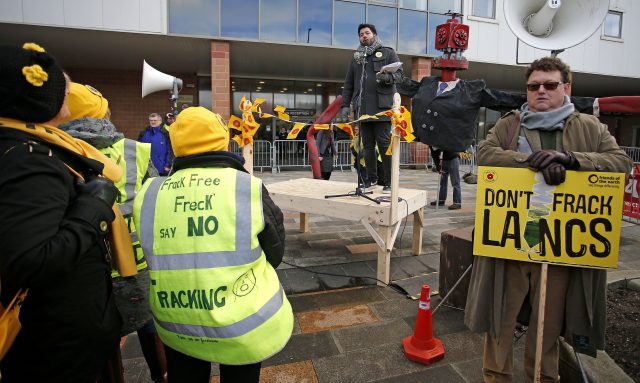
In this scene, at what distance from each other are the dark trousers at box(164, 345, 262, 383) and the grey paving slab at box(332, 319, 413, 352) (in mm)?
1238

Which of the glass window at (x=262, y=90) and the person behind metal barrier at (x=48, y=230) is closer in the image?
the person behind metal barrier at (x=48, y=230)

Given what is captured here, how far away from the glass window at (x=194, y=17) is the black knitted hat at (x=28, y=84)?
11190 mm

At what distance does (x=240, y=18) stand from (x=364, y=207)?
9.87 m

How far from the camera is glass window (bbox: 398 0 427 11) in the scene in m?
13.5

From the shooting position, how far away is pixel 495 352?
6.86ft

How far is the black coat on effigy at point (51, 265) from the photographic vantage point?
1.12 meters

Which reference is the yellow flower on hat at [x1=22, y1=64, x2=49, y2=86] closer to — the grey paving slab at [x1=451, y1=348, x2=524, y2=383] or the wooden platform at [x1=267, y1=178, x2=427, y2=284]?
the grey paving slab at [x1=451, y1=348, x2=524, y2=383]

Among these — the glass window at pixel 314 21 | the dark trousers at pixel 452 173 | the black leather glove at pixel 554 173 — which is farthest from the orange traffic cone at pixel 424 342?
the glass window at pixel 314 21

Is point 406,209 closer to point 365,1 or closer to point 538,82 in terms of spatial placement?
point 538,82

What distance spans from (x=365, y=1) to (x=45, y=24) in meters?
9.26

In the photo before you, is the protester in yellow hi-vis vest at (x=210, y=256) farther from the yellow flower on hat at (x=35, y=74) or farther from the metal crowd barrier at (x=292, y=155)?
the metal crowd barrier at (x=292, y=155)

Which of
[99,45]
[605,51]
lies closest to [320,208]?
[99,45]

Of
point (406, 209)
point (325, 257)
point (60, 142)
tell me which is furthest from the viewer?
point (325, 257)

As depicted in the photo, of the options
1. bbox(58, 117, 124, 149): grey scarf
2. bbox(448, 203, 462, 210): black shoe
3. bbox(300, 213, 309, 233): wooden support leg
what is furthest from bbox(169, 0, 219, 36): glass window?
bbox(58, 117, 124, 149): grey scarf
